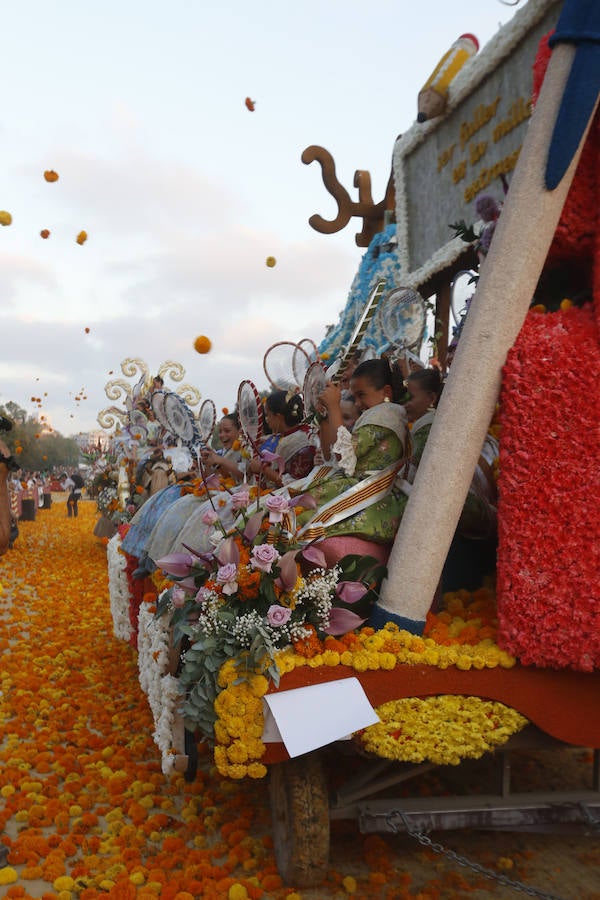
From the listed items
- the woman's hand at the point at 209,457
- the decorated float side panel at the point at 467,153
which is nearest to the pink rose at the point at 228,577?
the woman's hand at the point at 209,457

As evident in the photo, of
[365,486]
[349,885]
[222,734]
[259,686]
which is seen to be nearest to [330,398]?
[365,486]

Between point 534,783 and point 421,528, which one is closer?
point 421,528

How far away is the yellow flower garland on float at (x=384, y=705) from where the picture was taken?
8.29 feet

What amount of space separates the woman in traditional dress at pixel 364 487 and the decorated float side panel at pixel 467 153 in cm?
290

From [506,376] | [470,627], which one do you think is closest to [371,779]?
[470,627]

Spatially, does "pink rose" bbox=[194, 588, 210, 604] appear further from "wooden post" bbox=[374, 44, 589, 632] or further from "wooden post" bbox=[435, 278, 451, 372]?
"wooden post" bbox=[435, 278, 451, 372]

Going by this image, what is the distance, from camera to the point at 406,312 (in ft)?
16.1

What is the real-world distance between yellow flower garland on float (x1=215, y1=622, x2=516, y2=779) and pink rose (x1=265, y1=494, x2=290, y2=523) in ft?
1.69

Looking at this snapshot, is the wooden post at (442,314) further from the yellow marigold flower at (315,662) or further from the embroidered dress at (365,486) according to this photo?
the yellow marigold flower at (315,662)

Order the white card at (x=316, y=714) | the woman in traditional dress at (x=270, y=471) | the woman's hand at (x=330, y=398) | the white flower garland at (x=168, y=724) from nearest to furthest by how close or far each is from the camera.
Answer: the white card at (x=316, y=714) < the white flower garland at (x=168, y=724) < the woman's hand at (x=330, y=398) < the woman in traditional dress at (x=270, y=471)

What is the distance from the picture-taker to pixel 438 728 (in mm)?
2629

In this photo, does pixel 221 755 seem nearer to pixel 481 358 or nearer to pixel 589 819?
pixel 589 819

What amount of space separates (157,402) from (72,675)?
2.71 m

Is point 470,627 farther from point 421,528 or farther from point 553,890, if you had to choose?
point 553,890
